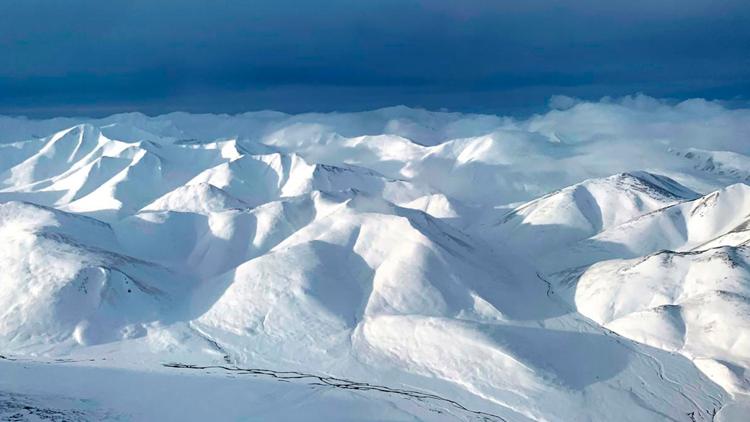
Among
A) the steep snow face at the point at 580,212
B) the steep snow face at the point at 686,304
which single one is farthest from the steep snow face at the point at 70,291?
the steep snow face at the point at 580,212

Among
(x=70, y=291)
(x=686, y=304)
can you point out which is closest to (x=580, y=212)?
(x=686, y=304)

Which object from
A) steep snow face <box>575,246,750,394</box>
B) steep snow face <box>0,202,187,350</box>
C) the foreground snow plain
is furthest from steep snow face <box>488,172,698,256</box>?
steep snow face <box>0,202,187,350</box>

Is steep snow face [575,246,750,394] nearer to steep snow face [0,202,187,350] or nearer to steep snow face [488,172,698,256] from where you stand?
steep snow face [488,172,698,256]

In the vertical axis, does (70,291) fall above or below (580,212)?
above

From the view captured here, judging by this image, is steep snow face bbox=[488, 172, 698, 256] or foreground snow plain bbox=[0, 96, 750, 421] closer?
foreground snow plain bbox=[0, 96, 750, 421]

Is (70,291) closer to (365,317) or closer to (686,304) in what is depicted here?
(365,317)

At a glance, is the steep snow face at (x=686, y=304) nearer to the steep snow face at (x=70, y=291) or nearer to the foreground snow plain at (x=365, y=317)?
the foreground snow plain at (x=365, y=317)

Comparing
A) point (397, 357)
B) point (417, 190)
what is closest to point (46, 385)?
point (397, 357)

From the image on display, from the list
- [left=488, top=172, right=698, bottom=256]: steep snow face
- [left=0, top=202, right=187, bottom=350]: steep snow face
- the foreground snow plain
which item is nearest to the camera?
the foreground snow plain

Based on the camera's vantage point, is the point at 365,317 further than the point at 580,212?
No

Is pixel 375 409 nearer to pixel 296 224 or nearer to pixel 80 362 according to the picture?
pixel 80 362

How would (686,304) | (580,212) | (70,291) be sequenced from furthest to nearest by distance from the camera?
(580,212) → (70,291) → (686,304)
